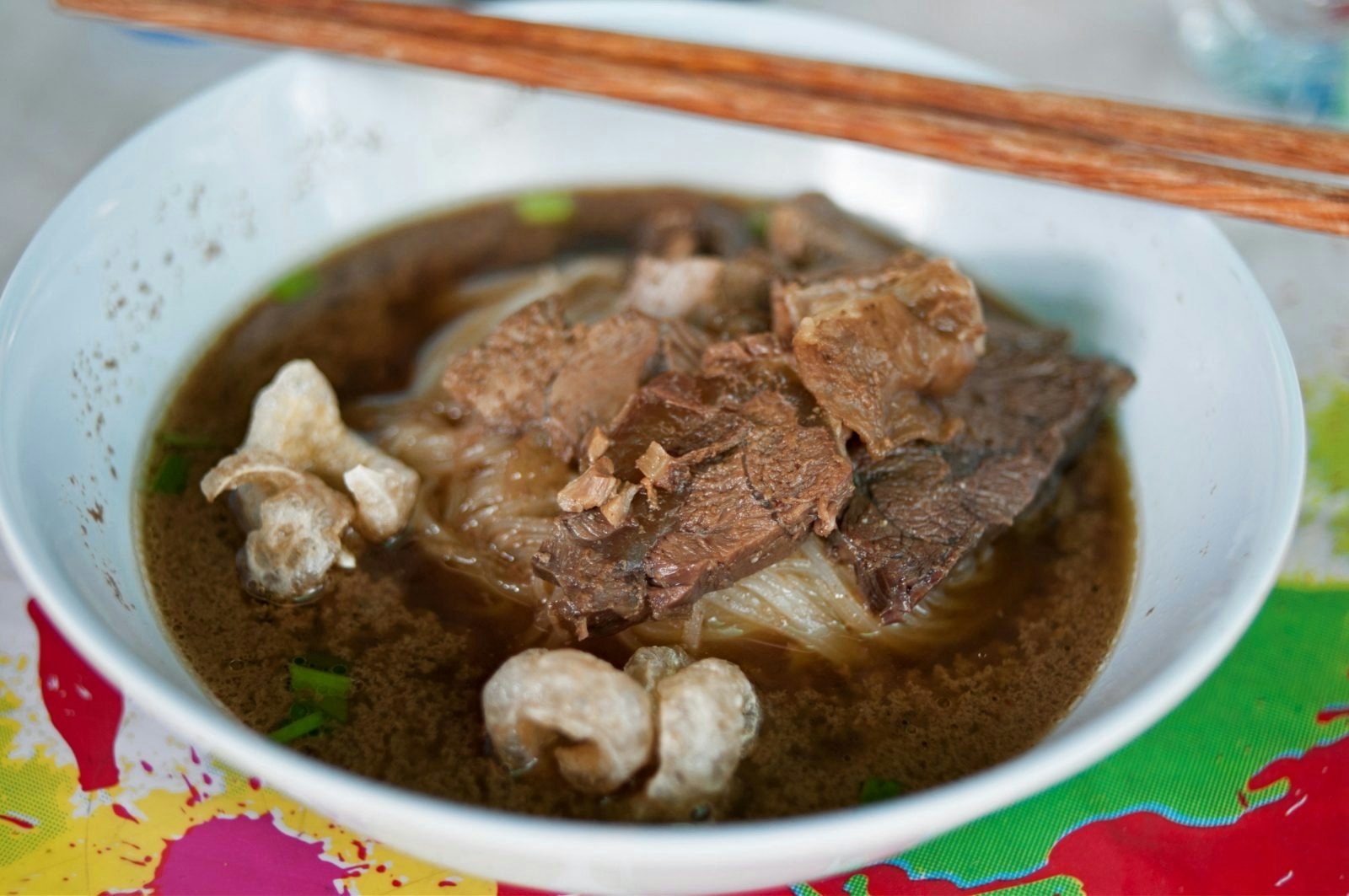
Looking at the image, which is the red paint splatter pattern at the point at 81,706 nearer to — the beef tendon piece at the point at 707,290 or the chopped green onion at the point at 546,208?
the beef tendon piece at the point at 707,290

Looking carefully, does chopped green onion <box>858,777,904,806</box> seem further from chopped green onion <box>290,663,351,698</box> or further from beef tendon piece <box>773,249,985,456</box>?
chopped green onion <box>290,663,351,698</box>

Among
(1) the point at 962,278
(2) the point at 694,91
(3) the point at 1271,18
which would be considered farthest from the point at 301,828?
(3) the point at 1271,18

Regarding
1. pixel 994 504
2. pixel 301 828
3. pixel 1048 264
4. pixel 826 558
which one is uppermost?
pixel 1048 264

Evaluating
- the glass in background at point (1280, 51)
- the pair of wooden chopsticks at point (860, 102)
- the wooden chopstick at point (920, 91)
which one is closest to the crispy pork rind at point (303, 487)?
the pair of wooden chopsticks at point (860, 102)

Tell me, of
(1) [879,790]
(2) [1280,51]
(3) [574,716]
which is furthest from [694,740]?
(2) [1280,51]

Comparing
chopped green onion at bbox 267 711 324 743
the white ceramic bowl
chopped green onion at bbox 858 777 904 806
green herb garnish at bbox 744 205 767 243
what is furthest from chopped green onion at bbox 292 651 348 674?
green herb garnish at bbox 744 205 767 243

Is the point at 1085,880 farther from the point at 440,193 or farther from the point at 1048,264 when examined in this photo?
the point at 440,193
